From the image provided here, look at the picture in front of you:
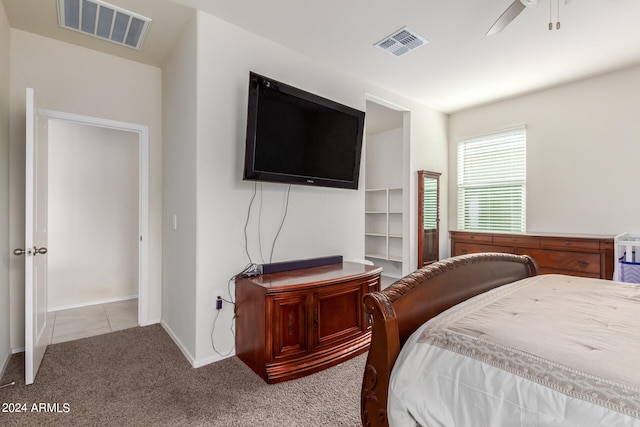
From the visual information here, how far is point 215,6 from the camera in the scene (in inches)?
93.7

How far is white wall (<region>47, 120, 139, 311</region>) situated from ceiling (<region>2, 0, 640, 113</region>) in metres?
1.56

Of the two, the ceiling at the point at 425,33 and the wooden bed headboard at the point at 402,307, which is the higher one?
the ceiling at the point at 425,33

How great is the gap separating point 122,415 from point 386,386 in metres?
1.57

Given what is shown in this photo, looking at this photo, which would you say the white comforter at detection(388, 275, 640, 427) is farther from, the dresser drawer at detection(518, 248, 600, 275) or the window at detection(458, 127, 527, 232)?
the window at detection(458, 127, 527, 232)

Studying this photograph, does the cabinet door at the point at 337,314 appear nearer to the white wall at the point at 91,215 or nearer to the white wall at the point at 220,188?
the white wall at the point at 220,188

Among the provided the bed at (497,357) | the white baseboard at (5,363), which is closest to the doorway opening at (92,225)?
the white baseboard at (5,363)

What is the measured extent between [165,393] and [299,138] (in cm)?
210

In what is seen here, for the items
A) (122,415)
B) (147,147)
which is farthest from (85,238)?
(122,415)

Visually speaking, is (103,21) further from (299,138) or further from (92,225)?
(92,225)

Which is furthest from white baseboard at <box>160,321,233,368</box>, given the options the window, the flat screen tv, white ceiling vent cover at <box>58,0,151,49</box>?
the window

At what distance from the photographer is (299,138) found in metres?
2.70

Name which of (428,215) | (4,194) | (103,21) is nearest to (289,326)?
(4,194)

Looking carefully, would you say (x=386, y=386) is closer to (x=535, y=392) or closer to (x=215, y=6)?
(x=535, y=392)

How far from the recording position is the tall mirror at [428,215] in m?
4.46
